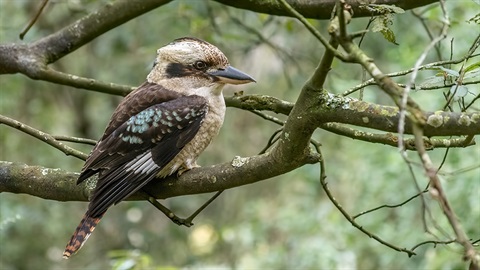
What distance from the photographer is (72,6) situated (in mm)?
6227

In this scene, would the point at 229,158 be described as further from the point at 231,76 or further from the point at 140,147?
the point at 140,147

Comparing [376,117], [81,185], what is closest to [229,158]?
[81,185]

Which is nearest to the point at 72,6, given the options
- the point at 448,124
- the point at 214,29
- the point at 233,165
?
the point at 214,29

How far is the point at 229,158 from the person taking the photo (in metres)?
7.62

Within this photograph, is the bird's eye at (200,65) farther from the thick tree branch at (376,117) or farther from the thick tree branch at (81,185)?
the thick tree branch at (376,117)

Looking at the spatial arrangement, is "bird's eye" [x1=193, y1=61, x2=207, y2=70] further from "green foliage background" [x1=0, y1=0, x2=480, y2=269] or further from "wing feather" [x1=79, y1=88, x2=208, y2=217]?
"green foliage background" [x1=0, y1=0, x2=480, y2=269]

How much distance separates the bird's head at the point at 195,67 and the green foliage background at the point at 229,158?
1.24 m

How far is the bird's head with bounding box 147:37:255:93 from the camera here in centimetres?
370

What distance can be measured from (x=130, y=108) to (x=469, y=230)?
207cm

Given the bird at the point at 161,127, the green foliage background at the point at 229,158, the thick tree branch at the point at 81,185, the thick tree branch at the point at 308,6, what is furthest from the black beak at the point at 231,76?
the green foliage background at the point at 229,158

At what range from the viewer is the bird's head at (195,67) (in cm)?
370

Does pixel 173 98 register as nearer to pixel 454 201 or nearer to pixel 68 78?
pixel 68 78

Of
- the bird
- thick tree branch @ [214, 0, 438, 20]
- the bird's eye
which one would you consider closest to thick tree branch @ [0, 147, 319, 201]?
the bird

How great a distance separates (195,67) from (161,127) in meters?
0.40
